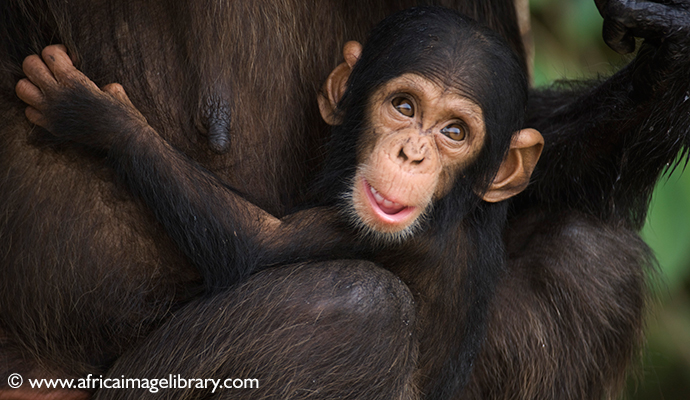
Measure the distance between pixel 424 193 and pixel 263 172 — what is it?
0.57m

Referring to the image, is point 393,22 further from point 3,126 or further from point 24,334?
point 24,334

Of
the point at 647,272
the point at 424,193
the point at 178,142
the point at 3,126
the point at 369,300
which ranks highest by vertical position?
the point at 3,126

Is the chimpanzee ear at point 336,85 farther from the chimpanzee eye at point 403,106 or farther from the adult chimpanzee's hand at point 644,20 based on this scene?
the adult chimpanzee's hand at point 644,20

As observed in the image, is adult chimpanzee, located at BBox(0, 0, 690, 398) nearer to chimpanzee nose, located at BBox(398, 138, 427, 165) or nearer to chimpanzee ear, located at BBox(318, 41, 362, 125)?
chimpanzee ear, located at BBox(318, 41, 362, 125)

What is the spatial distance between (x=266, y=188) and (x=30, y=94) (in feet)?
2.62

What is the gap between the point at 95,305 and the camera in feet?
8.38

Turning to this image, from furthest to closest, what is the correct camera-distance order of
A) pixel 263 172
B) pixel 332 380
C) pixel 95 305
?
pixel 263 172 < pixel 95 305 < pixel 332 380

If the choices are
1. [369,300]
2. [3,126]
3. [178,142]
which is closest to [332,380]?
[369,300]

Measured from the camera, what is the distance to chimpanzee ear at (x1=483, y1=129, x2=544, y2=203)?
9.84ft

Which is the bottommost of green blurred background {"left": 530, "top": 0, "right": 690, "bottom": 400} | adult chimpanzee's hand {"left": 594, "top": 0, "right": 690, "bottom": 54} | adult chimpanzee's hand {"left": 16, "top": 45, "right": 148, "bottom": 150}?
green blurred background {"left": 530, "top": 0, "right": 690, "bottom": 400}

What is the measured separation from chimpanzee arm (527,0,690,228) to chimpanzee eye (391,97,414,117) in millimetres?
703

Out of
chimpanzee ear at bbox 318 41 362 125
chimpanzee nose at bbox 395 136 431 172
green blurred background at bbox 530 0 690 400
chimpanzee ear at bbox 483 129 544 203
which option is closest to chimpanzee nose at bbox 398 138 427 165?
chimpanzee nose at bbox 395 136 431 172

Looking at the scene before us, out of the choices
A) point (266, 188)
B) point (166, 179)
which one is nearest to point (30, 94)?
point (166, 179)

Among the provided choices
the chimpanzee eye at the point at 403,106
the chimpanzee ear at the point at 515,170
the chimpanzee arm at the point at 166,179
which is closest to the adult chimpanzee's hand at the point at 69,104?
the chimpanzee arm at the point at 166,179
